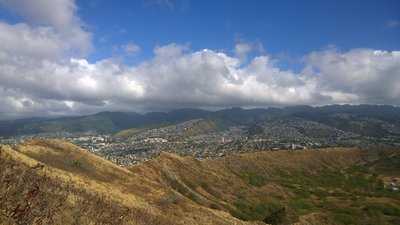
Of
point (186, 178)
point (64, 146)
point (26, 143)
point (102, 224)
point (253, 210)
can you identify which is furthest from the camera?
point (186, 178)

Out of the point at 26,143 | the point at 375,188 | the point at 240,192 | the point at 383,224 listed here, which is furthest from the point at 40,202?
the point at 375,188

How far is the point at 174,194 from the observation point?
7656cm

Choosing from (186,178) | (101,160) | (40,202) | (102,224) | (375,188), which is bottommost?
(375,188)

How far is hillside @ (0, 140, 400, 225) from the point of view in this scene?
1132 centimetres

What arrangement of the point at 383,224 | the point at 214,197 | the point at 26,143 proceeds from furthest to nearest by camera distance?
the point at 214,197 → the point at 383,224 → the point at 26,143

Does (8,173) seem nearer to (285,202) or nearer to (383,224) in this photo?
(383,224)

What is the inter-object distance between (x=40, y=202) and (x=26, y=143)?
75069 mm

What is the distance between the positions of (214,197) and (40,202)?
138m

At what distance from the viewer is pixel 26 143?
78.4 metres

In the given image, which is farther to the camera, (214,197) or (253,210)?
(214,197)

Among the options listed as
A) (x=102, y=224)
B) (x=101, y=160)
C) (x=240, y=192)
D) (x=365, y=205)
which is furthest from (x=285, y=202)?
(x=102, y=224)

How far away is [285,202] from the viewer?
505ft

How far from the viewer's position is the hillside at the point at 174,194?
11.3 m

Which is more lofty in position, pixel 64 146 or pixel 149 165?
pixel 64 146
